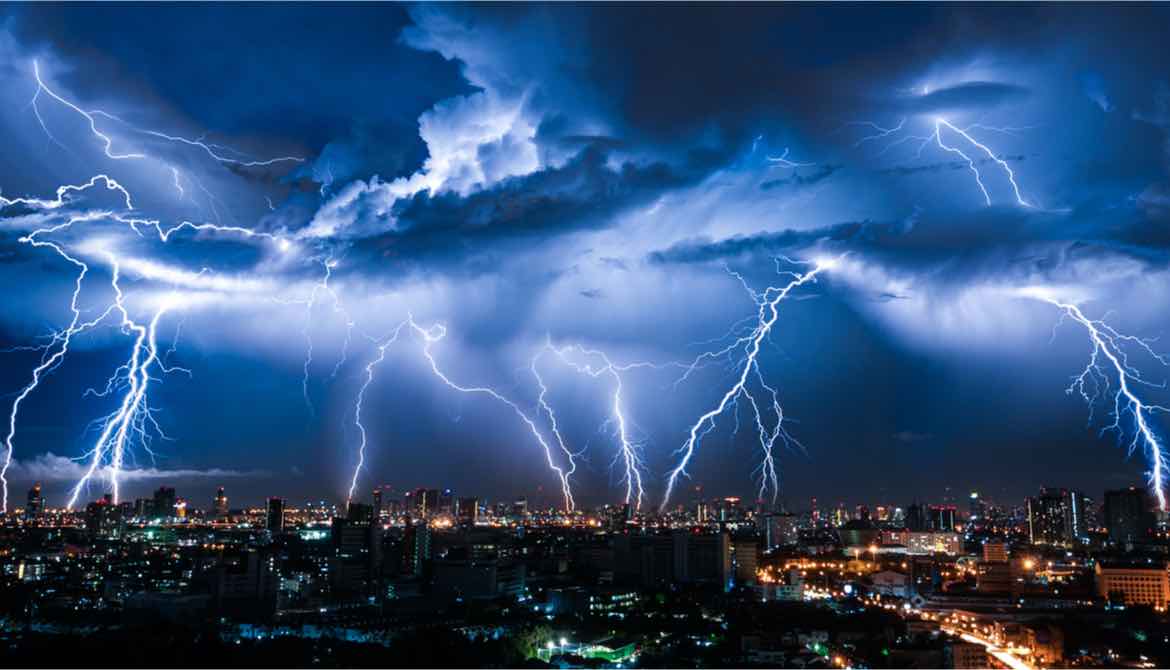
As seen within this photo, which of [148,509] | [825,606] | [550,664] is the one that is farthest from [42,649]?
[148,509]

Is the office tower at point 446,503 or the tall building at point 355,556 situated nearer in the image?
the tall building at point 355,556

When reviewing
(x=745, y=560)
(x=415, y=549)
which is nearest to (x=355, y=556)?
(x=415, y=549)

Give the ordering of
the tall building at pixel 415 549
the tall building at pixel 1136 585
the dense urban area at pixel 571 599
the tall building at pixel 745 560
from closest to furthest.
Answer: the dense urban area at pixel 571 599 → the tall building at pixel 1136 585 → the tall building at pixel 415 549 → the tall building at pixel 745 560

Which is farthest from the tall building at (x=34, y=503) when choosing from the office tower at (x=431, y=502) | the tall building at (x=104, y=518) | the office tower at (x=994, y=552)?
the office tower at (x=994, y=552)

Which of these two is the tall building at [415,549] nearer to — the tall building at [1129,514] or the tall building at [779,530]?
the tall building at [779,530]

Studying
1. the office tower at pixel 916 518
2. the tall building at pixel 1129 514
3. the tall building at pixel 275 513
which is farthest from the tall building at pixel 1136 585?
the tall building at pixel 275 513

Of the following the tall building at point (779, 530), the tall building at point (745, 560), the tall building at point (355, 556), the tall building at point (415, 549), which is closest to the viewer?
the tall building at point (355, 556)

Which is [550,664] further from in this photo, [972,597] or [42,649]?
[972,597]
